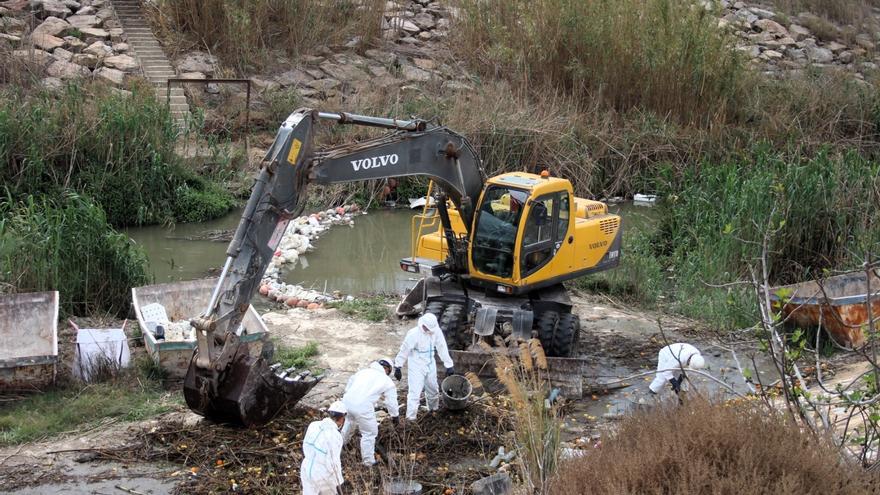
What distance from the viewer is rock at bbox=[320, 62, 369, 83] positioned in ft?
83.4

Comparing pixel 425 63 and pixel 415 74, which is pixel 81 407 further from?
pixel 425 63

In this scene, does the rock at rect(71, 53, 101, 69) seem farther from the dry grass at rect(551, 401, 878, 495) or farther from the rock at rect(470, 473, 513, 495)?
the dry grass at rect(551, 401, 878, 495)

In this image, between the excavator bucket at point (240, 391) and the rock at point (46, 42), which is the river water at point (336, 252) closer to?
the excavator bucket at point (240, 391)

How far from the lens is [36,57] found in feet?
72.9

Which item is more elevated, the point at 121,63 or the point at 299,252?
the point at 121,63

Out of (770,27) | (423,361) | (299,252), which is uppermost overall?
(770,27)

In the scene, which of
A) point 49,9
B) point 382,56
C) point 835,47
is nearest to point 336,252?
point 382,56

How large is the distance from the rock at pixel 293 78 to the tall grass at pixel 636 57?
510 cm

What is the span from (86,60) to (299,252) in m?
8.85

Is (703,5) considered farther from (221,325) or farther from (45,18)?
(221,325)

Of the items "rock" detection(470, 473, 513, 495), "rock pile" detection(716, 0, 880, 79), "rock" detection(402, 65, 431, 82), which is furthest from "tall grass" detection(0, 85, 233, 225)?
"rock pile" detection(716, 0, 880, 79)

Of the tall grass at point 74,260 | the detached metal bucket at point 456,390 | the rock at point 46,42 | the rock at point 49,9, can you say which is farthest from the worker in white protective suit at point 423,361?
the rock at point 49,9

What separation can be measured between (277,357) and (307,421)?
2.12 metres

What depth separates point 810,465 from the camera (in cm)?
618
